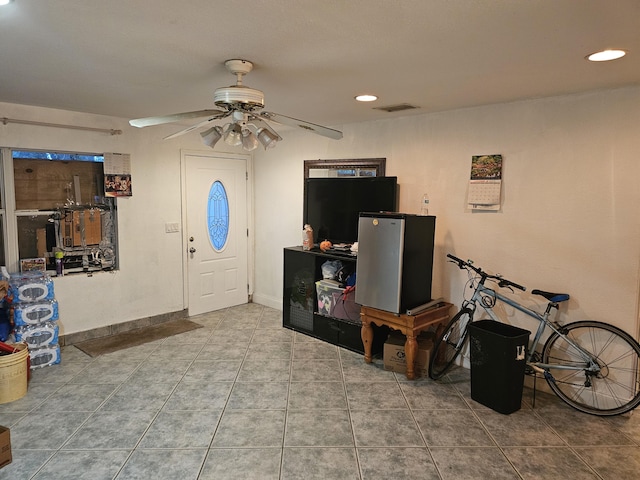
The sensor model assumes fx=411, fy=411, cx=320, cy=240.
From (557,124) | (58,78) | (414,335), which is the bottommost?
(414,335)

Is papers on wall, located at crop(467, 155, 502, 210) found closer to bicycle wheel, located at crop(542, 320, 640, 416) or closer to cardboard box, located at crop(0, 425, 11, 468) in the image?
bicycle wheel, located at crop(542, 320, 640, 416)

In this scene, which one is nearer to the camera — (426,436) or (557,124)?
(426,436)

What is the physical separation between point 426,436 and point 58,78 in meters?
3.49

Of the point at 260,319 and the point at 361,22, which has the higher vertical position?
the point at 361,22

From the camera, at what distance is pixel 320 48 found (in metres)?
2.20

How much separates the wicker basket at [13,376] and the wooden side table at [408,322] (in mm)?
2745

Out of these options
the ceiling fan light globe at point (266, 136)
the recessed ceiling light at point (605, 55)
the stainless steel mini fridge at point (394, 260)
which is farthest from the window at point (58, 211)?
the recessed ceiling light at point (605, 55)

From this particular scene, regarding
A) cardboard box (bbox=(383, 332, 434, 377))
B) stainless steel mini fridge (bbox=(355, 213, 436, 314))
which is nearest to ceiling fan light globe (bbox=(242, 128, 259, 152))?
stainless steel mini fridge (bbox=(355, 213, 436, 314))

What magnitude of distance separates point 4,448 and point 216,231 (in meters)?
3.37

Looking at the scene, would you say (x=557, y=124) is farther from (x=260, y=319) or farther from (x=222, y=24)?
(x=260, y=319)

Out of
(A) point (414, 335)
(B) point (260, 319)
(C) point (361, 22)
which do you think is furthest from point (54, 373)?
(C) point (361, 22)

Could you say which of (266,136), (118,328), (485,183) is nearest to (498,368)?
(485,183)

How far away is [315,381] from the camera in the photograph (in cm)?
346

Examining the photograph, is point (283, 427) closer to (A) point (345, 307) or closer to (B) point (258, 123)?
(A) point (345, 307)
